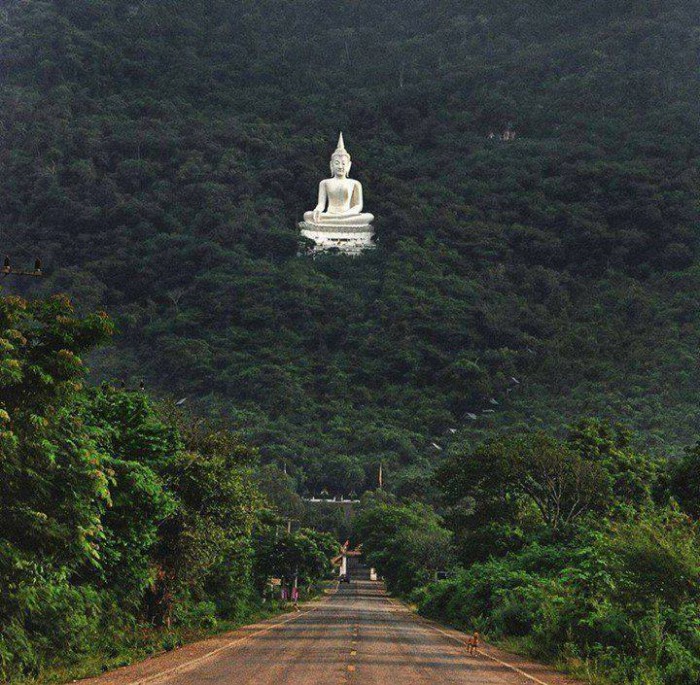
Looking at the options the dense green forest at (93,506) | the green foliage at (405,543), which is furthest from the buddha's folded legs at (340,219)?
the dense green forest at (93,506)

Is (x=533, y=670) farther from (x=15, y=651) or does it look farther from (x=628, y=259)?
(x=628, y=259)

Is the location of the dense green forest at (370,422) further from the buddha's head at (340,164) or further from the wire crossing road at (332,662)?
the buddha's head at (340,164)

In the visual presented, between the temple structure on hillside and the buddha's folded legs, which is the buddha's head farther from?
the buddha's folded legs

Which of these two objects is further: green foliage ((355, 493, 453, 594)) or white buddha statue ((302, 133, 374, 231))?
white buddha statue ((302, 133, 374, 231))

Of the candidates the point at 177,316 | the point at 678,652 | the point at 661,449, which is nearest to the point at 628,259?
the point at 177,316

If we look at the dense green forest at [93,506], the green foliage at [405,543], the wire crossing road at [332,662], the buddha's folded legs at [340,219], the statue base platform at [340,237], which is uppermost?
the buddha's folded legs at [340,219]

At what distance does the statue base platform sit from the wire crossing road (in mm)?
128785

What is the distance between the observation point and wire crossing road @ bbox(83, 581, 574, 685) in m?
29.4

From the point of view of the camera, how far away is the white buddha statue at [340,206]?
179 m

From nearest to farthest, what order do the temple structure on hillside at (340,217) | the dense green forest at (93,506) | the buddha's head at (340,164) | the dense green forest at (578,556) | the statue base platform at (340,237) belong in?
1. the dense green forest at (93,506)
2. the dense green forest at (578,556)
3. the temple structure on hillside at (340,217)
4. the buddha's head at (340,164)
5. the statue base platform at (340,237)

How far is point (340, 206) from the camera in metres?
181

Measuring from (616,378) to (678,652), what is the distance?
115m

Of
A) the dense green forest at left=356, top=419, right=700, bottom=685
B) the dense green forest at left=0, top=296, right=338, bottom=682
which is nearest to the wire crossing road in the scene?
the dense green forest at left=0, top=296, right=338, bottom=682

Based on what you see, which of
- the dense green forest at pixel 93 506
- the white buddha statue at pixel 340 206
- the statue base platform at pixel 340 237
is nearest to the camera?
the dense green forest at pixel 93 506
